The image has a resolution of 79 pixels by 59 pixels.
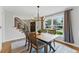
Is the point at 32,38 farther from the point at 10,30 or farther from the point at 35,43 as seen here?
the point at 10,30

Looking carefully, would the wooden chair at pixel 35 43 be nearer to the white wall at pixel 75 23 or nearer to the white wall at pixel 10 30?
the white wall at pixel 10 30

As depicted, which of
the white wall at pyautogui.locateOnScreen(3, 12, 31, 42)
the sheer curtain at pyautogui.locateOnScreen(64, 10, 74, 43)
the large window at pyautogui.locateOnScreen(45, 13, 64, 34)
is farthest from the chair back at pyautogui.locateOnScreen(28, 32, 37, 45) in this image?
the sheer curtain at pyautogui.locateOnScreen(64, 10, 74, 43)

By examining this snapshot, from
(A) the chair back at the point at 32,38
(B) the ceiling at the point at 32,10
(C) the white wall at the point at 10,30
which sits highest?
(B) the ceiling at the point at 32,10

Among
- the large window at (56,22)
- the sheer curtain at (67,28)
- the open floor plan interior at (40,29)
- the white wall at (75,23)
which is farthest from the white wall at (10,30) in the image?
the white wall at (75,23)

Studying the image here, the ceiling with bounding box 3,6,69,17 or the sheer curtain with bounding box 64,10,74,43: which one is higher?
the ceiling with bounding box 3,6,69,17

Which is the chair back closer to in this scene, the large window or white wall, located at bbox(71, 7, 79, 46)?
the large window

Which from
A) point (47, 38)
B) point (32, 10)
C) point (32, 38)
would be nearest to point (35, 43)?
point (32, 38)

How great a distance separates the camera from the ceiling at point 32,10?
6.81 ft

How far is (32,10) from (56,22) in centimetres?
51

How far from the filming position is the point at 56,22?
6.98 ft

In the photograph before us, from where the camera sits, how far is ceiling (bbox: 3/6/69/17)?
2.07 metres
